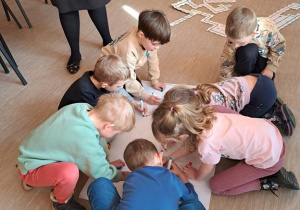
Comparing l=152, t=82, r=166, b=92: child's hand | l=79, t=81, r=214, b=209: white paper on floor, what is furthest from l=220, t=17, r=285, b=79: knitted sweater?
l=79, t=81, r=214, b=209: white paper on floor

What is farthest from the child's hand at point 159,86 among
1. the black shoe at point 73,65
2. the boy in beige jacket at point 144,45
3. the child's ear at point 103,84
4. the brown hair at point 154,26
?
the black shoe at point 73,65

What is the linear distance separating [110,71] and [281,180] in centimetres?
88

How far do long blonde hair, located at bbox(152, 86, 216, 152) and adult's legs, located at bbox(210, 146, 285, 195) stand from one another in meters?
0.28

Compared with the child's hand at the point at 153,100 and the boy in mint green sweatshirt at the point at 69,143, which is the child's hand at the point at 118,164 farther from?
the child's hand at the point at 153,100

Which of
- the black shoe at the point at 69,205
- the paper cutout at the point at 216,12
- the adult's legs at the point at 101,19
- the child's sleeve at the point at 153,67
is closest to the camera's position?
the black shoe at the point at 69,205

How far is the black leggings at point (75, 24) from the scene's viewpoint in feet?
5.63

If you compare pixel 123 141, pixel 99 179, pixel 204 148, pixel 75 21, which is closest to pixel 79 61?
pixel 75 21

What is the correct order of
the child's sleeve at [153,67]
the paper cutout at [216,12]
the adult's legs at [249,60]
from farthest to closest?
the paper cutout at [216,12], the child's sleeve at [153,67], the adult's legs at [249,60]

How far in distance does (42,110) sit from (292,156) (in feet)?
4.55

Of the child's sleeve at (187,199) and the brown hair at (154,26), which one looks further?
the brown hair at (154,26)

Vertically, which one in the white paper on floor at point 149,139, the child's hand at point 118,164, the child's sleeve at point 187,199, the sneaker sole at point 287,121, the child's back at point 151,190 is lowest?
the white paper on floor at point 149,139

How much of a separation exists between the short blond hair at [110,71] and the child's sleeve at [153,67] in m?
0.39

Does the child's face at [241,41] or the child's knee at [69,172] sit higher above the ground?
the child's face at [241,41]

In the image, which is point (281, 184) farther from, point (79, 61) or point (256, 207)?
point (79, 61)
